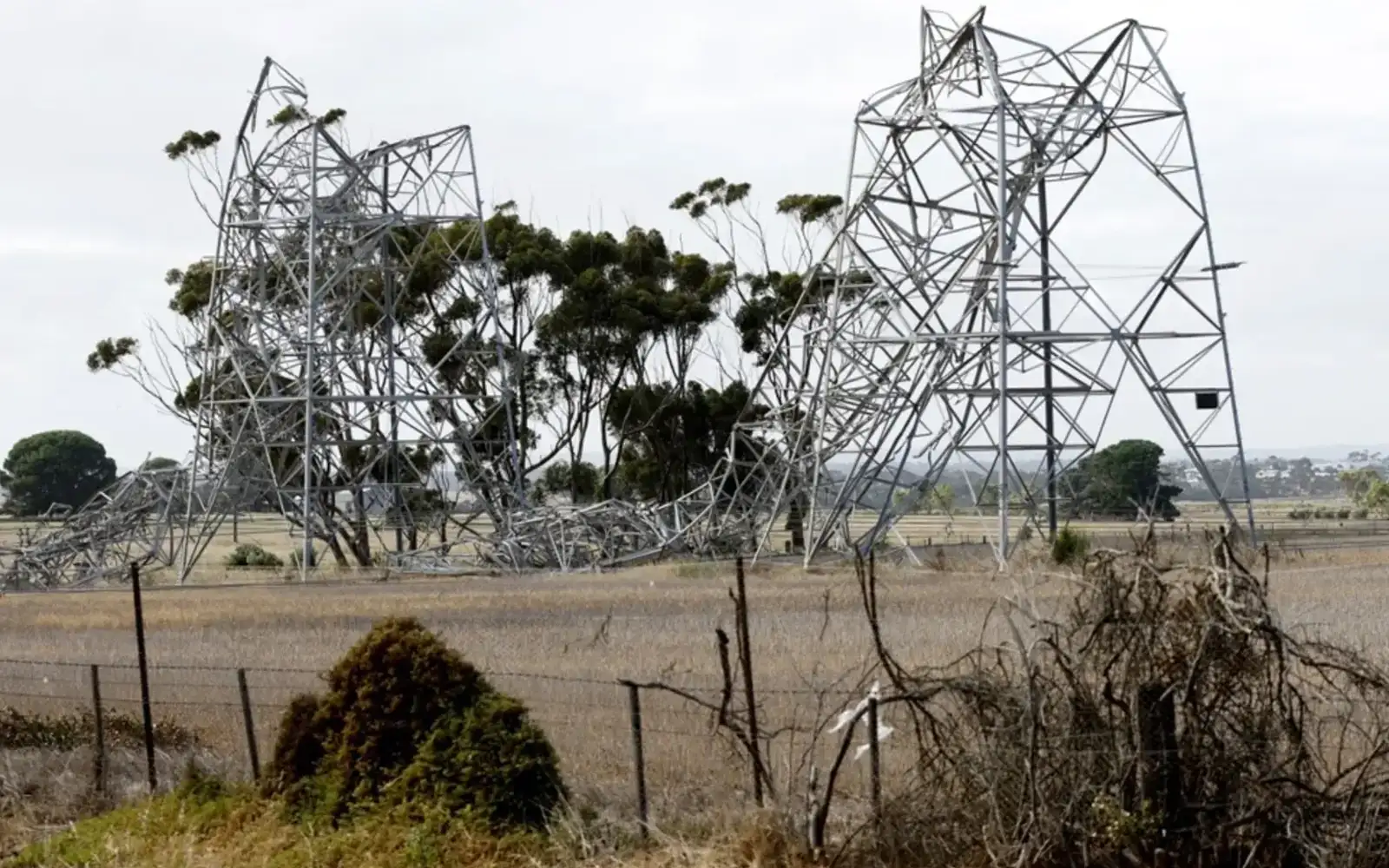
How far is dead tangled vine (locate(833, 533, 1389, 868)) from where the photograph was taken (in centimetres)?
959

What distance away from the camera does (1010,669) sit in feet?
37.4

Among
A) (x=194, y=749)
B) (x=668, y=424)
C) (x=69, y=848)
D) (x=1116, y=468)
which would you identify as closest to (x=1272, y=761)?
(x=69, y=848)

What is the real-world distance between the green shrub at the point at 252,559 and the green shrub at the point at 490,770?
43.9m

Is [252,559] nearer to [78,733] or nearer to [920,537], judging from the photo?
[920,537]

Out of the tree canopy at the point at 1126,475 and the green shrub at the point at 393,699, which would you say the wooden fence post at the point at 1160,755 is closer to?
the green shrub at the point at 393,699

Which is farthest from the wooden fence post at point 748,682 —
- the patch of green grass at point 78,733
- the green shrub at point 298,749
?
the patch of green grass at point 78,733

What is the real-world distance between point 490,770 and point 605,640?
1232cm

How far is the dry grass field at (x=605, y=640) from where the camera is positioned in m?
14.0

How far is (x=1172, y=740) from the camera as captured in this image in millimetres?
9750

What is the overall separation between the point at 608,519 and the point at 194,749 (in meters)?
36.9

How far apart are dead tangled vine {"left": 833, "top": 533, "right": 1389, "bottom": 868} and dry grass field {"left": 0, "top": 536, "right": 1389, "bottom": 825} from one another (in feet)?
1.71

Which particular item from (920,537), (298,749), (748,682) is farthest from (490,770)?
(920,537)

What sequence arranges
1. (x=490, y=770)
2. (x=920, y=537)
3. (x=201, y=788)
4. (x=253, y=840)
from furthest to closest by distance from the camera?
(x=920, y=537)
(x=201, y=788)
(x=253, y=840)
(x=490, y=770)

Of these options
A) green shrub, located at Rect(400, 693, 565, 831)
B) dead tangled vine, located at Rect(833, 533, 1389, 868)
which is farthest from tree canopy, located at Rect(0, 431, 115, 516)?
dead tangled vine, located at Rect(833, 533, 1389, 868)
